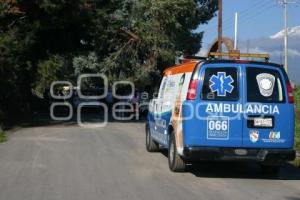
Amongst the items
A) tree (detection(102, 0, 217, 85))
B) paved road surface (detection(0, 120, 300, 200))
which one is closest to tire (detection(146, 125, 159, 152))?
paved road surface (detection(0, 120, 300, 200))

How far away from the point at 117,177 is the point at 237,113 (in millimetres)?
2612

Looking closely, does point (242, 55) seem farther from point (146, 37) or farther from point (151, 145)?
point (146, 37)

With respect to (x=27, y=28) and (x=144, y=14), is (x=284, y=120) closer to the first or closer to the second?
(x=27, y=28)

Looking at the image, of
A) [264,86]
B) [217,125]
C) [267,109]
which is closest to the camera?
[217,125]

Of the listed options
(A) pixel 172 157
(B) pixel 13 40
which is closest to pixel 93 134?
(B) pixel 13 40

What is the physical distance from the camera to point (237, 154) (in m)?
12.4

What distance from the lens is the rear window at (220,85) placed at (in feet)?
40.9

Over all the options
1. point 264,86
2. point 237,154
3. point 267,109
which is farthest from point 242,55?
point 237,154

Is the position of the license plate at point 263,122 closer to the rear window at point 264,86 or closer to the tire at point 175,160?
the rear window at point 264,86

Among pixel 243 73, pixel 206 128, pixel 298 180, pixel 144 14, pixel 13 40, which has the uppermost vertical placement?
pixel 144 14

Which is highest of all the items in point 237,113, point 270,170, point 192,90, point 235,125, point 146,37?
point 146,37

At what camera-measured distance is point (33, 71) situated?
104 feet

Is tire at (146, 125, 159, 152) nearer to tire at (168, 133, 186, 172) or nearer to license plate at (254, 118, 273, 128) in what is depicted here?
tire at (168, 133, 186, 172)

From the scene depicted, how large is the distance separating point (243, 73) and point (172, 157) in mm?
2369
